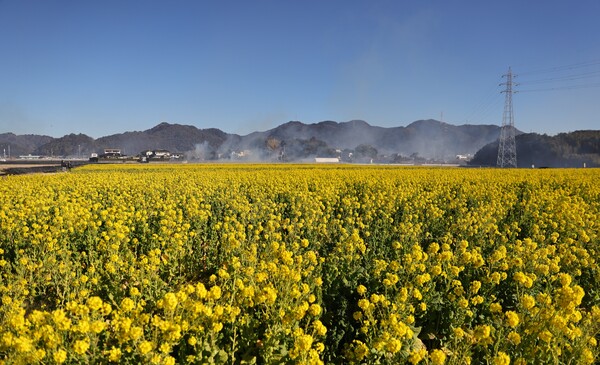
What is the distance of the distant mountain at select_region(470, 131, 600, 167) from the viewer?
84812mm

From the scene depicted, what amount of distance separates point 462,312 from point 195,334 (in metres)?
3.17

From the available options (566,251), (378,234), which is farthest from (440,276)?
(378,234)

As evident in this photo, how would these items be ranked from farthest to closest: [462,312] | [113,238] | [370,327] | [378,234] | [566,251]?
[378,234]
[113,238]
[566,251]
[462,312]
[370,327]

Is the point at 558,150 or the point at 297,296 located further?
the point at 558,150

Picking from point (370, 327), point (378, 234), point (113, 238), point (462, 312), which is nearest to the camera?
point (370, 327)

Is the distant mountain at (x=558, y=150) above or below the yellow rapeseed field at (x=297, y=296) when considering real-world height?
above

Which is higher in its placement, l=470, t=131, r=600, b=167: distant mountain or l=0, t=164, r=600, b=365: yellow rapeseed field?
l=470, t=131, r=600, b=167: distant mountain

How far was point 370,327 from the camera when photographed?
4.34 meters

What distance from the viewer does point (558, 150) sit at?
92562 millimetres

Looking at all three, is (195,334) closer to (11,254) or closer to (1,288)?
(1,288)

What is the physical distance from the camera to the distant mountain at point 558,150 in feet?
278

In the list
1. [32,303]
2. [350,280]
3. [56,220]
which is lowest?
[32,303]

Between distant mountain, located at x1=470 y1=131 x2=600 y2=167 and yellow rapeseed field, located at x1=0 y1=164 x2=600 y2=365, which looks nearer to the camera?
yellow rapeseed field, located at x1=0 y1=164 x2=600 y2=365

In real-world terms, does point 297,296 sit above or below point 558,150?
below
